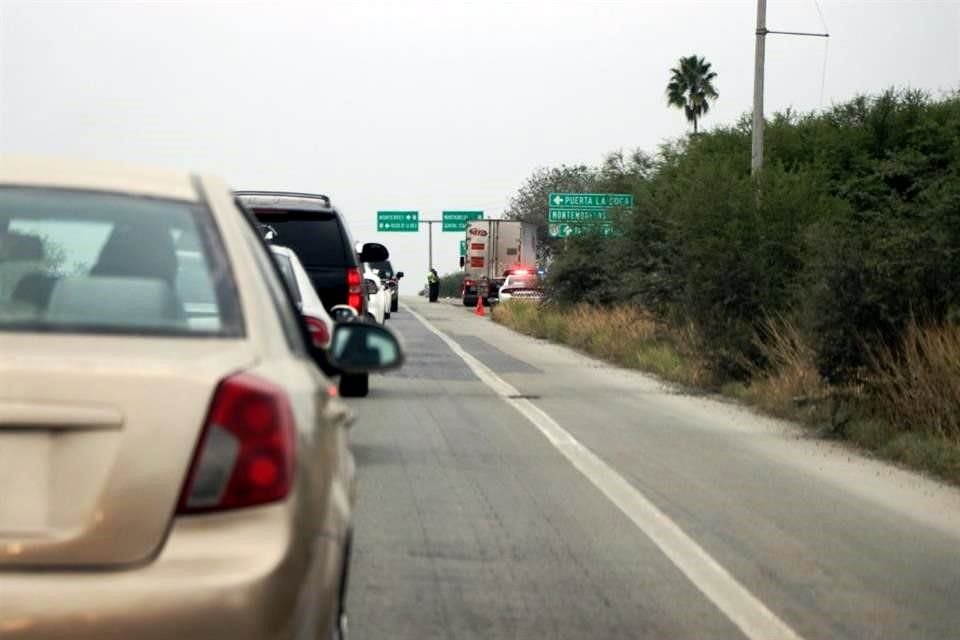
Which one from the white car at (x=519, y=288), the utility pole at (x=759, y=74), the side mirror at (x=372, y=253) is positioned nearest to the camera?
the side mirror at (x=372, y=253)

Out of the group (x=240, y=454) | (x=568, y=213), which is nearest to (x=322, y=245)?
(x=240, y=454)

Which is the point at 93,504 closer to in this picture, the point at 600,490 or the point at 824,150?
the point at 600,490

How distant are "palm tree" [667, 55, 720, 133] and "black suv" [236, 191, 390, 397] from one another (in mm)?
59720

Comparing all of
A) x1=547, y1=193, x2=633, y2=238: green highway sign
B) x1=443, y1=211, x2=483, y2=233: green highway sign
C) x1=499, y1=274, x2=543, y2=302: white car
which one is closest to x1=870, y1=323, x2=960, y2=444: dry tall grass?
x1=547, y1=193, x2=633, y2=238: green highway sign

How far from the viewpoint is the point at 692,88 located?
76.6 metres

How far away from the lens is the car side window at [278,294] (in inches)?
183

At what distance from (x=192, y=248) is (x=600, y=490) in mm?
7208

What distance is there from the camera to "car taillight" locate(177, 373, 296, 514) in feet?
12.7

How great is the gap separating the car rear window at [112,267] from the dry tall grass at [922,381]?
10.8 m

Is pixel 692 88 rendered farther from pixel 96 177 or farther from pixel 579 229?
pixel 96 177

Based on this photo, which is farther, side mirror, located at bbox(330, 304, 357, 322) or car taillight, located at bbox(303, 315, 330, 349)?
side mirror, located at bbox(330, 304, 357, 322)

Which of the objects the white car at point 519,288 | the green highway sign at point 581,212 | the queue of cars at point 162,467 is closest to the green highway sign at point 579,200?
the green highway sign at point 581,212

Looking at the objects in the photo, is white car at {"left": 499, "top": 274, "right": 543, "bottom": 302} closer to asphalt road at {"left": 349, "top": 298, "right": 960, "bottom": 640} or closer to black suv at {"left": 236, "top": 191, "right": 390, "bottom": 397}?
black suv at {"left": 236, "top": 191, "right": 390, "bottom": 397}

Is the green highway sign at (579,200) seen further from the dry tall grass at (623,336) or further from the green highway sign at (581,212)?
the dry tall grass at (623,336)
